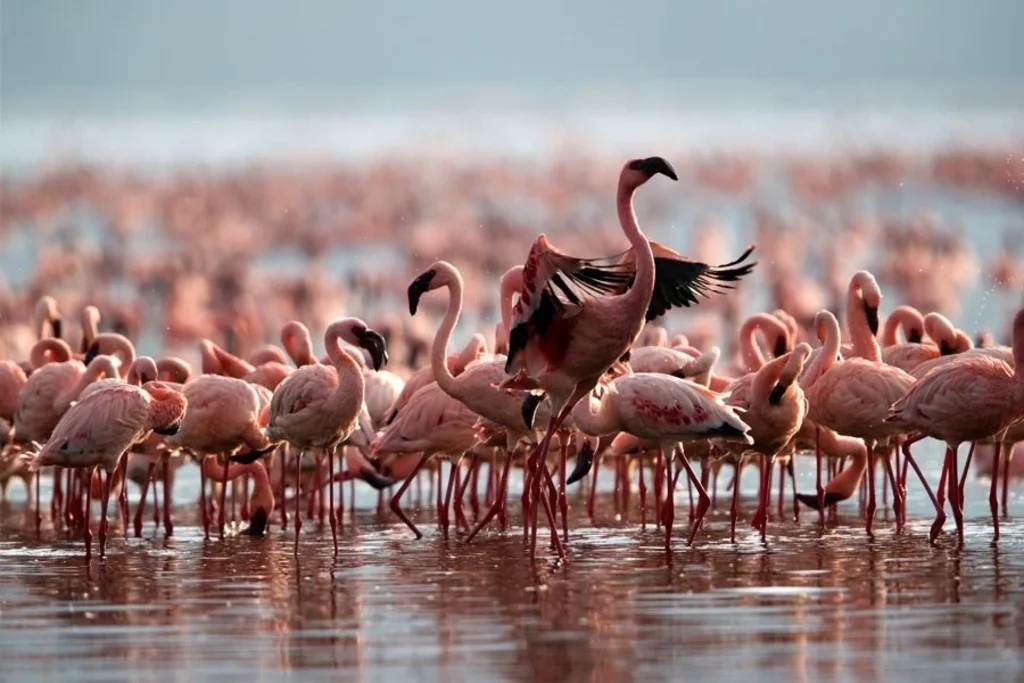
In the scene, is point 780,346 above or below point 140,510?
above

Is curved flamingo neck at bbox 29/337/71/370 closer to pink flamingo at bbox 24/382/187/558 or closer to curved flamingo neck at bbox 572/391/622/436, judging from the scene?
pink flamingo at bbox 24/382/187/558

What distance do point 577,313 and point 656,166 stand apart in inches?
32.7

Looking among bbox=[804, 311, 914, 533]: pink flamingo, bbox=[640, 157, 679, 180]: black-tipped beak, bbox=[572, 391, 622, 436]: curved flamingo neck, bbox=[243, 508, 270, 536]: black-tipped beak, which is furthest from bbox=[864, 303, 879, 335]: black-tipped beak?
bbox=[243, 508, 270, 536]: black-tipped beak

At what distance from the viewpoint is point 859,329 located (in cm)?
1269

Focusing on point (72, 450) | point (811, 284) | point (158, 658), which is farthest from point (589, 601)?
point (811, 284)

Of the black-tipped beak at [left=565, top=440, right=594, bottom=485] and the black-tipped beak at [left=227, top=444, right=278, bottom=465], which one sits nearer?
the black-tipped beak at [left=565, top=440, right=594, bottom=485]

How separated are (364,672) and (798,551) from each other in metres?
3.69

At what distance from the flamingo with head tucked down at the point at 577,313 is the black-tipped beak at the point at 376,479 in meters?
2.06

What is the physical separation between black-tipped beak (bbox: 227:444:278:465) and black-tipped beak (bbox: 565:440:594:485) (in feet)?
5.93

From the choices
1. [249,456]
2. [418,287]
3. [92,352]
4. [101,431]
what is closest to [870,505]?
[418,287]

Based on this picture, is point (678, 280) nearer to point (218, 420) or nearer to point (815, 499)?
point (815, 499)

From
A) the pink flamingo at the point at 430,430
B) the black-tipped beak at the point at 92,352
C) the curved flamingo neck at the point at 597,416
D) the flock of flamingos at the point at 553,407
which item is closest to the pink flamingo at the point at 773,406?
the flock of flamingos at the point at 553,407

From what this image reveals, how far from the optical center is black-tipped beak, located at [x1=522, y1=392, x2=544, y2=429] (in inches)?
430

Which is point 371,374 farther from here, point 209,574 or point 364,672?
point 364,672
